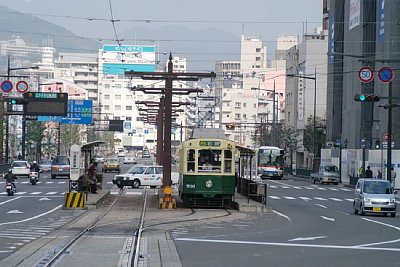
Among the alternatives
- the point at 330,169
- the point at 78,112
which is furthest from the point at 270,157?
the point at 78,112

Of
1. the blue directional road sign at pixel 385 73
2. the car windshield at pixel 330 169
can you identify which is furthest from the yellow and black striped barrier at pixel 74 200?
the car windshield at pixel 330 169

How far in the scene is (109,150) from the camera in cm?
19175

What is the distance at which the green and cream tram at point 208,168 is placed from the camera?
40.3 meters

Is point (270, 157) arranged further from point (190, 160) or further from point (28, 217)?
point (28, 217)

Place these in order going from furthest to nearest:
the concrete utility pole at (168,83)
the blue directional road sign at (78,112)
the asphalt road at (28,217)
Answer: the blue directional road sign at (78,112)
the concrete utility pole at (168,83)
the asphalt road at (28,217)

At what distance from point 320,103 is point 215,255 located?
413 feet

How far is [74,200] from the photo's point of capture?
38719 mm

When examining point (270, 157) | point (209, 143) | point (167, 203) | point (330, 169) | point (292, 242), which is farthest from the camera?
point (270, 157)

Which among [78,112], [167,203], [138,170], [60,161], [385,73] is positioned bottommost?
[167,203]

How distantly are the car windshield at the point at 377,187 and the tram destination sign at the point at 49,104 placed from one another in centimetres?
4295

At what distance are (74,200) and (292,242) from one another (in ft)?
51.7

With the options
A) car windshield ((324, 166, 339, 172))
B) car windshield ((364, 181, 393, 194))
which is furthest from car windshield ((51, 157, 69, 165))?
car windshield ((364, 181, 393, 194))

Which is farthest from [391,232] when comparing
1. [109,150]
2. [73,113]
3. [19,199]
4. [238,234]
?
[109,150]

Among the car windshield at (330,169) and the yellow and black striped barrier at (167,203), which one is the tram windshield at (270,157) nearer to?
the car windshield at (330,169)
